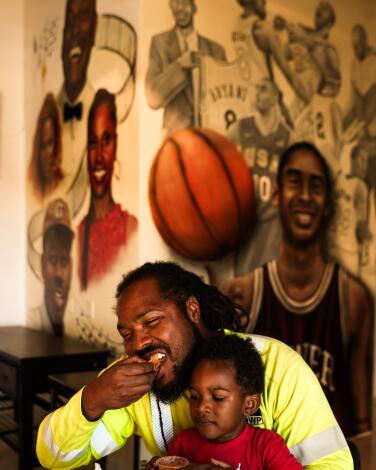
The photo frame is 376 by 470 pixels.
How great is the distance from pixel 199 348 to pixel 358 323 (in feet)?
9.81

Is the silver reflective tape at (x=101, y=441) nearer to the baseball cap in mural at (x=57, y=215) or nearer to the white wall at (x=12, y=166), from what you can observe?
the baseball cap in mural at (x=57, y=215)

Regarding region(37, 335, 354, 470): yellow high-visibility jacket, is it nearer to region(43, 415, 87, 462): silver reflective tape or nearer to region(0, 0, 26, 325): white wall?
region(43, 415, 87, 462): silver reflective tape

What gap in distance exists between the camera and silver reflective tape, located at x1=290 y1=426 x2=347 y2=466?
1.25 meters

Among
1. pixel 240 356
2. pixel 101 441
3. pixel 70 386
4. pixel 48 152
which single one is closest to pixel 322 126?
pixel 48 152

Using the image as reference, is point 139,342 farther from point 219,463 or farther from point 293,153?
point 293,153

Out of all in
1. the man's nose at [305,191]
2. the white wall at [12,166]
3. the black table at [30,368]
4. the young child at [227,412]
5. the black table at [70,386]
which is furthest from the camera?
the white wall at [12,166]

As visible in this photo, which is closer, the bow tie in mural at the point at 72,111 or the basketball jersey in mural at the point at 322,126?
the bow tie in mural at the point at 72,111

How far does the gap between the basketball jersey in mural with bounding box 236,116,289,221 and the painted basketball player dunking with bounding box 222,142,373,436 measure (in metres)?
0.08

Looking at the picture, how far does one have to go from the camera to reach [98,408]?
1289 mm

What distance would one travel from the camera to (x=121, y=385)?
1236 mm

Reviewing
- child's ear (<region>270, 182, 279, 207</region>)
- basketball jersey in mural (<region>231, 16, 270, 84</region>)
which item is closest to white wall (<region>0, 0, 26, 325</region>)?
basketball jersey in mural (<region>231, 16, 270, 84</region>)

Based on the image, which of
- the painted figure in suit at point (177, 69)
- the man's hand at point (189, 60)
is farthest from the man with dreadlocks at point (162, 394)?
the man's hand at point (189, 60)

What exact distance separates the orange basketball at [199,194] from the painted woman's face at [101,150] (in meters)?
0.34

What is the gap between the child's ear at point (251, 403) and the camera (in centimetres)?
130
